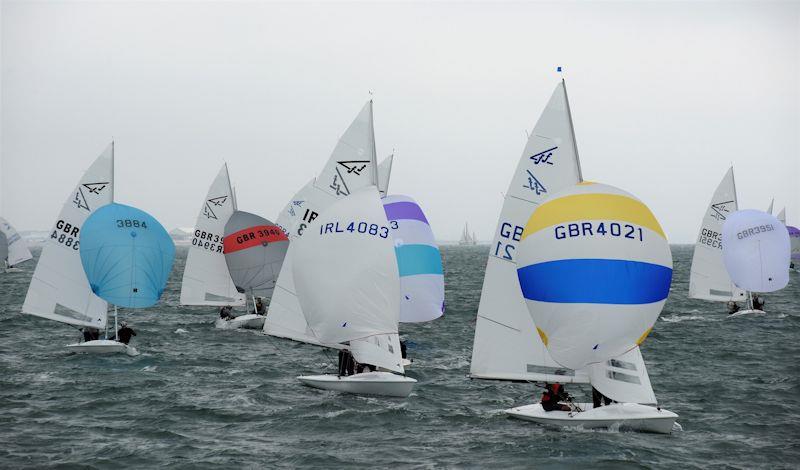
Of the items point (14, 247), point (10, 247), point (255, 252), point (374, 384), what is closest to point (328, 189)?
point (374, 384)

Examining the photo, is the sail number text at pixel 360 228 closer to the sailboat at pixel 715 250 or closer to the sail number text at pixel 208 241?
the sail number text at pixel 208 241

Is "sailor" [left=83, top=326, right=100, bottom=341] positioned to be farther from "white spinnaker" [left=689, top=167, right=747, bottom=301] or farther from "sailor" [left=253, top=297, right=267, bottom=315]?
"white spinnaker" [left=689, top=167, right=747, bottom=301]

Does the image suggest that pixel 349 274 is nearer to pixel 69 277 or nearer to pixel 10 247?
pixel 69 277

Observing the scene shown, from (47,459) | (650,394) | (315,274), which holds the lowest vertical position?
(47,459)

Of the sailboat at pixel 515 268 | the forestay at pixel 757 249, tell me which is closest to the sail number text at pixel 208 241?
the sailboat at pixel 515 268

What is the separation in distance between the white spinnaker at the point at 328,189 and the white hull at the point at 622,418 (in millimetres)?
8986

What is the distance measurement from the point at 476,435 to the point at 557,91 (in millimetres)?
8538

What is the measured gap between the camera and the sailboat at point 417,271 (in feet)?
95.9

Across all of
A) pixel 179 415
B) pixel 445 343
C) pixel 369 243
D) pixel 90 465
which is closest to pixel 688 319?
pixel 445 343

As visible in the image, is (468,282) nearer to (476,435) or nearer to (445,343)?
(445,343)

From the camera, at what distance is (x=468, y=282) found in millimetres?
83625

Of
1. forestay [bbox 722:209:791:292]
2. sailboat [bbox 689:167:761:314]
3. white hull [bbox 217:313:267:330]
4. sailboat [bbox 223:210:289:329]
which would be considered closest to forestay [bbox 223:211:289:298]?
sailboat [bbox 223:210:289:329]

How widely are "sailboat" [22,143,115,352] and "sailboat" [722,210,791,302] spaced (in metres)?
32.5

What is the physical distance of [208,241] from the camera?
42156mm
